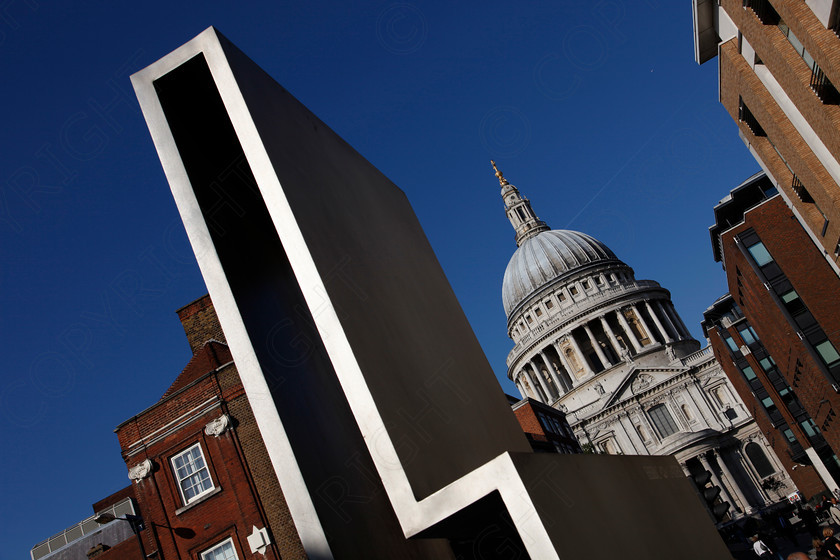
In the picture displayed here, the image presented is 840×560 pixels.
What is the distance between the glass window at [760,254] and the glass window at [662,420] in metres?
49.1

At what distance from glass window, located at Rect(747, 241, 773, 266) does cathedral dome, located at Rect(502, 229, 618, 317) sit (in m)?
69.8

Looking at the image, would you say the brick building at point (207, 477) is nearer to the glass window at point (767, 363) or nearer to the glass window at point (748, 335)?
the glass window at point (767, 363)

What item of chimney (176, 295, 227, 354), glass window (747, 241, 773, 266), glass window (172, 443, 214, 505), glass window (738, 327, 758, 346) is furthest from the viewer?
glass window (738, 327, 758, 346)

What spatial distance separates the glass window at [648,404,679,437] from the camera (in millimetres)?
77000

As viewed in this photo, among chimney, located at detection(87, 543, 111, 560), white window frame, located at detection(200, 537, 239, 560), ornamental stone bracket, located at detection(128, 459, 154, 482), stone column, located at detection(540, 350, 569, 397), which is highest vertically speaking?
stone column, located at detection(540, 350, 569, 397)

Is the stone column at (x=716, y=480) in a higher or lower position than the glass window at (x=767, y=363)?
lower

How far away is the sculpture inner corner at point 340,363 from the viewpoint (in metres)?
8.01

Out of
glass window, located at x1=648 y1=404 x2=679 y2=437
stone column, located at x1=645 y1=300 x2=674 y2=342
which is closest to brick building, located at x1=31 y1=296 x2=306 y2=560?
glass window, located at x1=648 y1=404 x2=679 y2=437

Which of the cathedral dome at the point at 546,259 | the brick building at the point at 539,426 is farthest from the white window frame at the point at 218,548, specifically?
the cathedral dome at the point at 546,259

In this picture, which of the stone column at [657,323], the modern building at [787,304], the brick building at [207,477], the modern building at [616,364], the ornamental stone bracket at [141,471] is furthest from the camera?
the stone column at [657,323]

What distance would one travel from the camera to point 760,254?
32.0 meters

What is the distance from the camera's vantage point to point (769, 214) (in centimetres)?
3084

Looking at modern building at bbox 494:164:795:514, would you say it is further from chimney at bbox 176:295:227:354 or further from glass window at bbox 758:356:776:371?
chimney at bbox 176:295:227:354

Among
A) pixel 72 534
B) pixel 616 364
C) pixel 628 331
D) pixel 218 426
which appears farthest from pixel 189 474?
pixel 628 331
